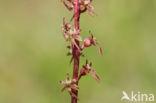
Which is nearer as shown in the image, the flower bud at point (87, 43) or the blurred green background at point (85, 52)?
the flower bud at point (87, 43)

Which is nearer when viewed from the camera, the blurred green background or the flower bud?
the flower bud

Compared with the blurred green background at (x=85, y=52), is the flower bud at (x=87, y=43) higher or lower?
lower

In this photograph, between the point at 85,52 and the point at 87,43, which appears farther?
the point at 85,52

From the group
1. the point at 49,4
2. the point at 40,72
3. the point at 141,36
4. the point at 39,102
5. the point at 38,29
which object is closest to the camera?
the point at 39,102

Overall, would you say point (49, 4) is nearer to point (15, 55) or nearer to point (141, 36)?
point (15, 55)

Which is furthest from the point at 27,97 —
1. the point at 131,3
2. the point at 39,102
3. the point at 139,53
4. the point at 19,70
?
the point at 131,3

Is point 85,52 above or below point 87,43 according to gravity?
above

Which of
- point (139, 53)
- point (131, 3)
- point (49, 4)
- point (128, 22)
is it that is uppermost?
point (49, 4)

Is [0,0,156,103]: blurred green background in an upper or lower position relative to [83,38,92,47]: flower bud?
upper
